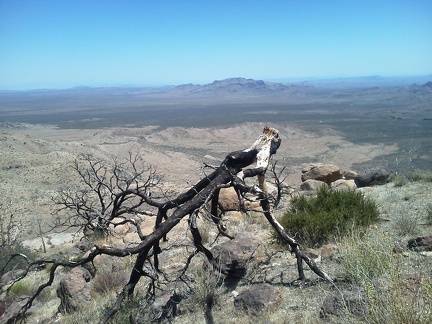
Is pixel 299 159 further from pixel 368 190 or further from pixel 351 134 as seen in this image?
pixel 368 190

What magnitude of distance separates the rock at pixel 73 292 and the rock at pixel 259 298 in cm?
282

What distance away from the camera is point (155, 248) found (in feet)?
15.0

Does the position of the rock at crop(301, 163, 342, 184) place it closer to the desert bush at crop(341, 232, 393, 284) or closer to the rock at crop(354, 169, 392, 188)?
the rock at crop(354, 169, 392, 188)

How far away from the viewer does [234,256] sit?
16.3 ft

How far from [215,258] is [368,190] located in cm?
764

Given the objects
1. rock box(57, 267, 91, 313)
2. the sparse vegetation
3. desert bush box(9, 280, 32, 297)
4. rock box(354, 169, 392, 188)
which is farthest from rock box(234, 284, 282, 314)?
rock box(354, 169, 392, 188)

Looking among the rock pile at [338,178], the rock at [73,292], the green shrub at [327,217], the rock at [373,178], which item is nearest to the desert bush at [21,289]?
the rock at [73,292]

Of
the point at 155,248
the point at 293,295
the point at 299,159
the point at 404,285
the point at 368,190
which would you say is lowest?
the point at 299,159

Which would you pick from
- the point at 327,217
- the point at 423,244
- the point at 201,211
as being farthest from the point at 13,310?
the point at 423,244

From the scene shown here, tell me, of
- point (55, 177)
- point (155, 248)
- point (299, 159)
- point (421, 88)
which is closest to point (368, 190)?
point (155, 248)

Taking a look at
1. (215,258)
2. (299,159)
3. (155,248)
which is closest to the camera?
(155,248)

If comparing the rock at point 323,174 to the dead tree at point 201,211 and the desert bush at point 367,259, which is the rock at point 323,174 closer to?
the dead tree at point 201,211

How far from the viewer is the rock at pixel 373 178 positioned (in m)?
13.4

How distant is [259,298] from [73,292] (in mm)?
3413
